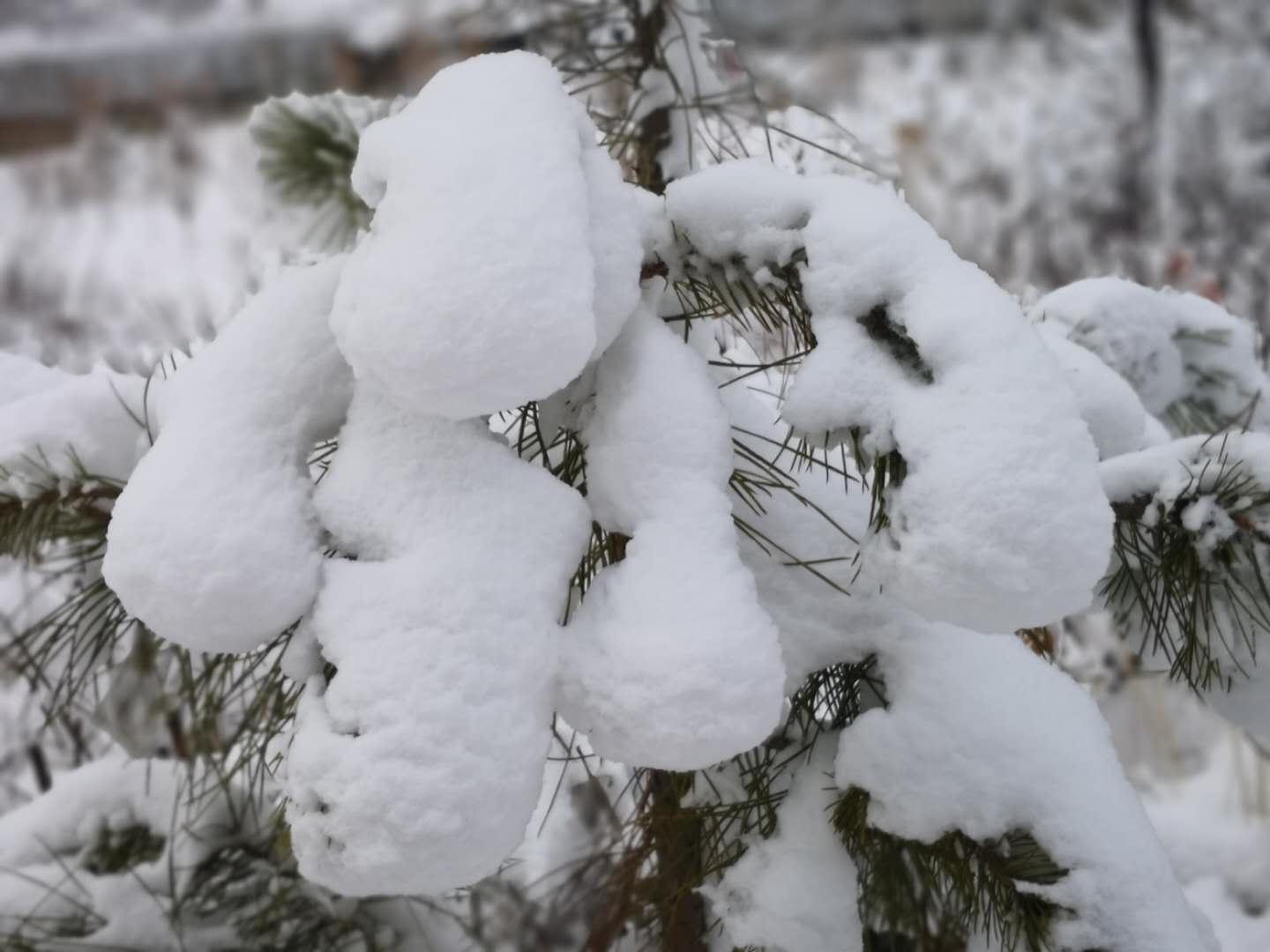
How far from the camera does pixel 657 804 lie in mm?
601

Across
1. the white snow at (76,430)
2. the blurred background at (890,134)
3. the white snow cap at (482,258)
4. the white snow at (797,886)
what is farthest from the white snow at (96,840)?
the blurred background at (890,134)

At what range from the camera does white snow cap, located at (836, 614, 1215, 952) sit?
1.65 ft

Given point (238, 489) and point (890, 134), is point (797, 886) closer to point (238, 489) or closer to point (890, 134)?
point (238, 489)

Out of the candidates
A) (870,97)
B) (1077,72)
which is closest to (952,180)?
(870,97)

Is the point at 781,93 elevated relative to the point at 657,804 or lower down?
elevated

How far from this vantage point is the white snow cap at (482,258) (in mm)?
369

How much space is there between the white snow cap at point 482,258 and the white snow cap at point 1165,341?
1.70ft

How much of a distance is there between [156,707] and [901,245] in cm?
55

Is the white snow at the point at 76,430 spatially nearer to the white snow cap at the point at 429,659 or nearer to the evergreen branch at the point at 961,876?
the white snow cap at the point at 429,659

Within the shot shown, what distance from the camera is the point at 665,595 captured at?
1.28ft

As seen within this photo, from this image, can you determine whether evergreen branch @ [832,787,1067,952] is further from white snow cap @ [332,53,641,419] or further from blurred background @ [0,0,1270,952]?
blurred background @ [0,0,1270,952]

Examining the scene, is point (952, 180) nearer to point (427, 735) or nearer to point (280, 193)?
point (280, 193)

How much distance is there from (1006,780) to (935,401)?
22cm

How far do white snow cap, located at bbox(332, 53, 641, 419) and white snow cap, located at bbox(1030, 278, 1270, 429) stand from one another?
52cm
